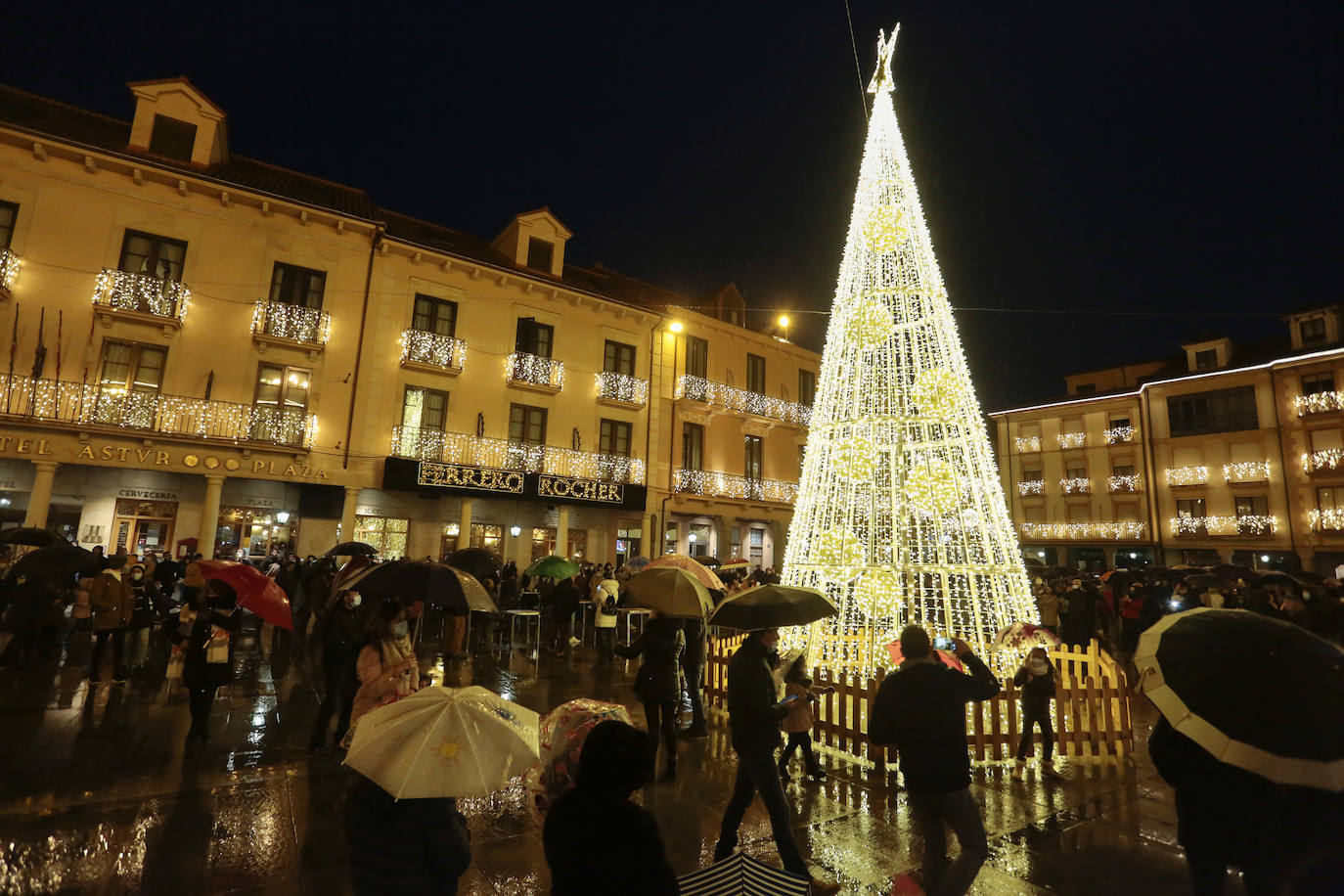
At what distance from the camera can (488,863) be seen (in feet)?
14.0

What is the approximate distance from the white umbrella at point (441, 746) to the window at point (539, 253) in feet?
68.7

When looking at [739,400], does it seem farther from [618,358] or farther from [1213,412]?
[1213,412]

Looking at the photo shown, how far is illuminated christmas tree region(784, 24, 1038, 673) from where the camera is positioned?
7648mm

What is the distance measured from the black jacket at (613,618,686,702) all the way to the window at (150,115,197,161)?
1848cm

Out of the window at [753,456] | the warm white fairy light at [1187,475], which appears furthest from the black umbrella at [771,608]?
the warm white fairy light at [1187,475]

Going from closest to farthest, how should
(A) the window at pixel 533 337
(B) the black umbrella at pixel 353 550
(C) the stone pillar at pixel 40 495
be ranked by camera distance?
(B) the black umbrella at pixel 353 550 → (C) the stone pillar at pixel 40 495 → (A) the window at pixel 533 337

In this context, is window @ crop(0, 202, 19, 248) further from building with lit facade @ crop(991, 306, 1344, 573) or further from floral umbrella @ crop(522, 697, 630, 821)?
building with lit facade @ crop(991, 306, 1344, 573)

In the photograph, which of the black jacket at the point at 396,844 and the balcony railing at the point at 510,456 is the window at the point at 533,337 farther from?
the black jacket at the point at 396,844

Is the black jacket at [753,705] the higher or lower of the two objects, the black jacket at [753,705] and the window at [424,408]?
the lower

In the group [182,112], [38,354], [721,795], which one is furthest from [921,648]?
[182,112]

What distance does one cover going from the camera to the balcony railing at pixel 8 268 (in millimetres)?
14062

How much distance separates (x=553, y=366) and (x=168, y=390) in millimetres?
9846

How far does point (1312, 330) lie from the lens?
27.4 meters

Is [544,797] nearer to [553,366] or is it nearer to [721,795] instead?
[721,795]
